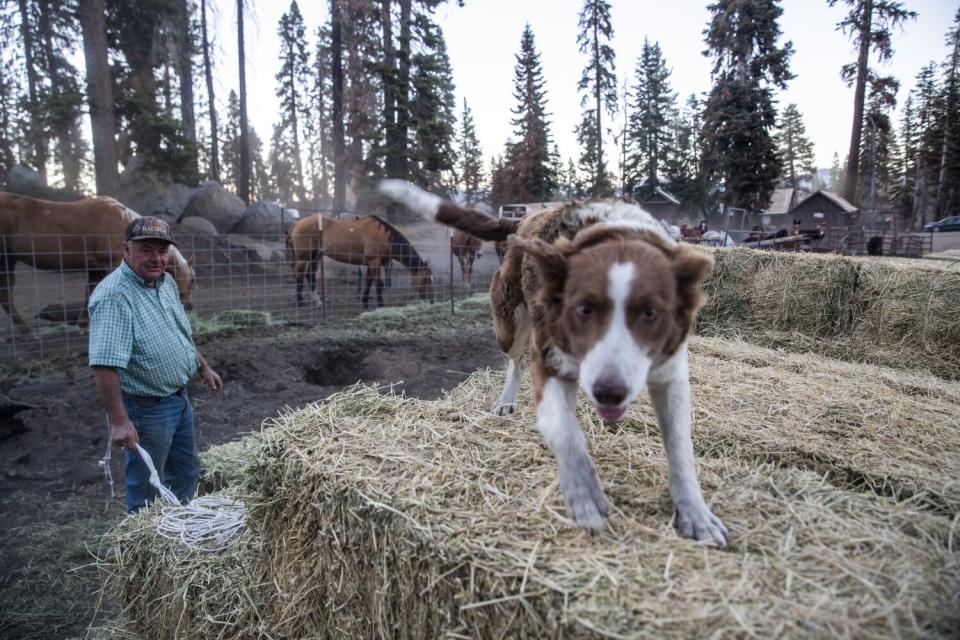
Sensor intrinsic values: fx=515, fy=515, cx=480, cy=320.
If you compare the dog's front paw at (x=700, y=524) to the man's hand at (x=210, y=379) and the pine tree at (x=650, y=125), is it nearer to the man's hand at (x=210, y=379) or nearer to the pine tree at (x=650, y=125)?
the man's hand at (x=210, y=379)

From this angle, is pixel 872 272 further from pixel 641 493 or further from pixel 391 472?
pixel 391 472

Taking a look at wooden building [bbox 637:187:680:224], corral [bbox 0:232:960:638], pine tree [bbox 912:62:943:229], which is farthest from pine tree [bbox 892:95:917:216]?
corral [bbox 0:232:960:638]

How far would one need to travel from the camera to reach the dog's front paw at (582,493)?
198cm

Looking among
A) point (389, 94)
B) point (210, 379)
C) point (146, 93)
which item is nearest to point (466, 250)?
point (389, 94)

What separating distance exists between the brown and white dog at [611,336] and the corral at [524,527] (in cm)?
16

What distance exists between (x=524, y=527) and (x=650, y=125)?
51.0 metres

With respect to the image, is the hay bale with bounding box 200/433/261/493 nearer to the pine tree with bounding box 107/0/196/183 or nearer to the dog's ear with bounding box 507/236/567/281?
the dog's ear with bounding box 507/236/567/281

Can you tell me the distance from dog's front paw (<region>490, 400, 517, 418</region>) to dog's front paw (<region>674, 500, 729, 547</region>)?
4.78 feet

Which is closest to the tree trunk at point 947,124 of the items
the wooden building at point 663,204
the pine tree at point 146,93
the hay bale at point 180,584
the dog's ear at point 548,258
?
the wooden building at point 663,204

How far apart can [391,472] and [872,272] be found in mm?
7444

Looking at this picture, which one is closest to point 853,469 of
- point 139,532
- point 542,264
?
point 542,264

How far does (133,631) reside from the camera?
3285 millimetres

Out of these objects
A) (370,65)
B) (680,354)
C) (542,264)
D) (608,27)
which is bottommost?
(680,354)

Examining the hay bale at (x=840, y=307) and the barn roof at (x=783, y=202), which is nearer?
the hay bale at (x=840, y=307)
